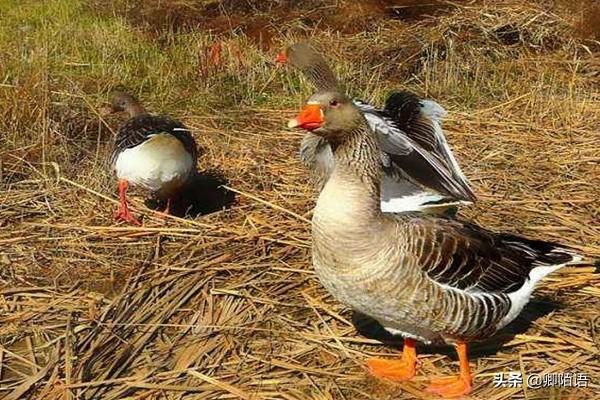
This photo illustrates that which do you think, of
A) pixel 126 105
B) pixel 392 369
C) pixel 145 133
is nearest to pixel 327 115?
pixel 392 369

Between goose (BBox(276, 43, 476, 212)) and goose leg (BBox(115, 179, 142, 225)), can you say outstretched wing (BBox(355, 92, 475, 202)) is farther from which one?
goose leg (BBox(115, 179, 142, 225))

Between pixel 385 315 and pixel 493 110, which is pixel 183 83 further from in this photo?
pixel 385 315

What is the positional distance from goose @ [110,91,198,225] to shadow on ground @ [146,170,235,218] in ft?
0.65

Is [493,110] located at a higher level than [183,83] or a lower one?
higher

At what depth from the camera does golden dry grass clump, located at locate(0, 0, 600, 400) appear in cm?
383

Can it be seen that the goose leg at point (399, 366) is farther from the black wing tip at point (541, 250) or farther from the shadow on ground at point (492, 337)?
the black wing tip at point (541, 250)

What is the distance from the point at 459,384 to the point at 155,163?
270cm

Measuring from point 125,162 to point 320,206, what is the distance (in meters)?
2.45

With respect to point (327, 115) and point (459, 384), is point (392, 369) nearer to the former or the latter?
point (459, 384)

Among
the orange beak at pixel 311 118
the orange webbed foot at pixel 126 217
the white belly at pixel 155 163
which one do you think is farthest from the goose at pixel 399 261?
the orange webbed foot at pixel 126 217

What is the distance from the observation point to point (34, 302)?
436cm

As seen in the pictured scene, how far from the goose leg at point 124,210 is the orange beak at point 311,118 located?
2.45m

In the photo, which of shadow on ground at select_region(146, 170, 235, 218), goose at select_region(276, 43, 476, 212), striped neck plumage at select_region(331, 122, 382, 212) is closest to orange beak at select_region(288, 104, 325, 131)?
striped neck plumage at select_region(331, 122, 382, 212)

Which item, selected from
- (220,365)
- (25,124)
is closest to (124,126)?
(25,124)
